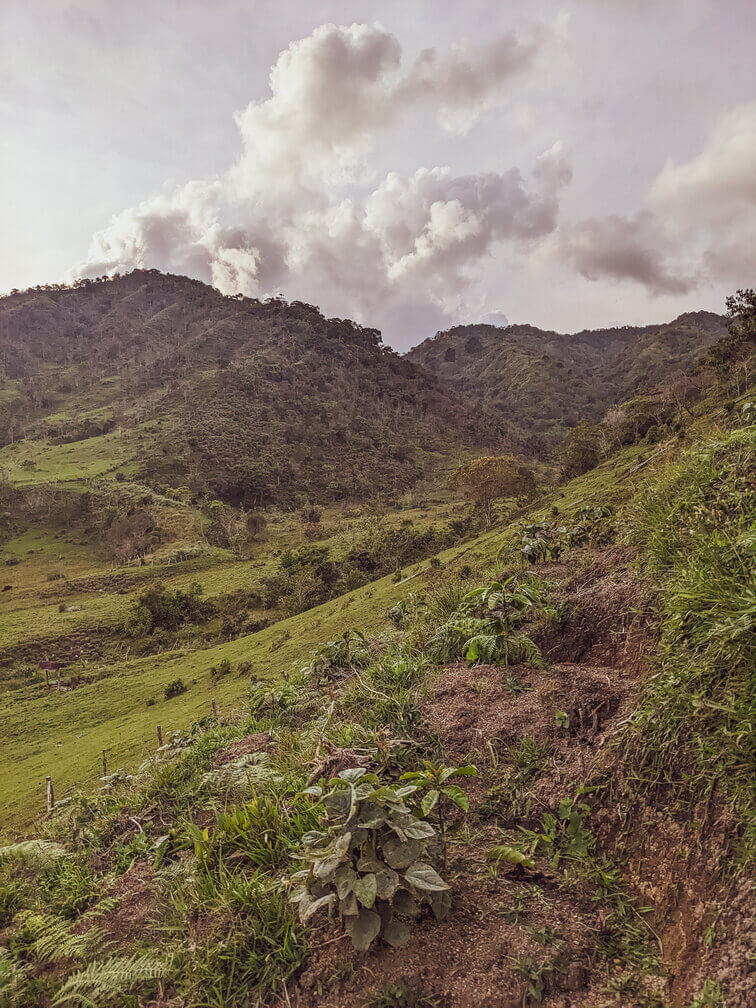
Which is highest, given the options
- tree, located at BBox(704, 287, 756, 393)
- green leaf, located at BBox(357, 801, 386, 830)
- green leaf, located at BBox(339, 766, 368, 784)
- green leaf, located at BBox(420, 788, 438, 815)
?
tree, located at BBox(704, 287, 756, 393)

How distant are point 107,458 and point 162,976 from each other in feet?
335

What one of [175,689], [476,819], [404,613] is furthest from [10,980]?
[175,689]

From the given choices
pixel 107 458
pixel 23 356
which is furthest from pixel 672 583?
pixel 23 356

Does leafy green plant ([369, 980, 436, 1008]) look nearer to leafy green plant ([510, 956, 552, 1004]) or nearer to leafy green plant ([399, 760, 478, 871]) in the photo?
leafy green plant ([510, 956, 552, 1004])

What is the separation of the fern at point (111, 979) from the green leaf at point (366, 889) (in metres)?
1.23

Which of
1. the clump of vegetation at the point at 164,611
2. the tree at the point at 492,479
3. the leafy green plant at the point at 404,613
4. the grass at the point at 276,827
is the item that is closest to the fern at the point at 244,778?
the grass at the point at 276,827

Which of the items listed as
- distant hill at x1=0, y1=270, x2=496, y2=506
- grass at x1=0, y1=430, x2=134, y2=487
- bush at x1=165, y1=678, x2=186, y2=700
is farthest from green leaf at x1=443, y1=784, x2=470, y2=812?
grass at x1=0, y1=430, x2=134, y2=487

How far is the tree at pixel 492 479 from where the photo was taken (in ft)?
125

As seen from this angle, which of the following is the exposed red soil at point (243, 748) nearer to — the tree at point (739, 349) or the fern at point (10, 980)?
the fern at point (10, 980)

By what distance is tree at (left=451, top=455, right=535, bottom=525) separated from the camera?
125 ft

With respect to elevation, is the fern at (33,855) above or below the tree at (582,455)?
below

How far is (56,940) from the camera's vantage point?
3.04 metres

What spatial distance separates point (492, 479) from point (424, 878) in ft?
124

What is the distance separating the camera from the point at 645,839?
2.45 metres
